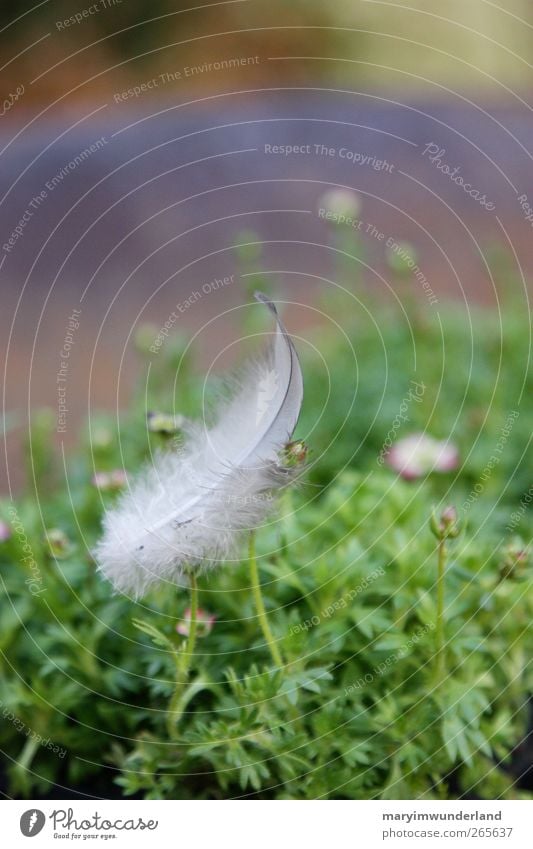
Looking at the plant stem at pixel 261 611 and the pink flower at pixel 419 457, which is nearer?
the plant stem at pixel 261 611

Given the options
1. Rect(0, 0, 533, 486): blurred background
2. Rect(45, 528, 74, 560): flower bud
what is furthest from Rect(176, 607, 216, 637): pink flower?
Rect(0, 0, 533, 486): blurred background

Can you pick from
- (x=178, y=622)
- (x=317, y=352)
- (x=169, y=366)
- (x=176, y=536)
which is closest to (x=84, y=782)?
(x=178, y=622)

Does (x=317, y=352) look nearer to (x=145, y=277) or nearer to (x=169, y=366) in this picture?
(x=169, y=366)
